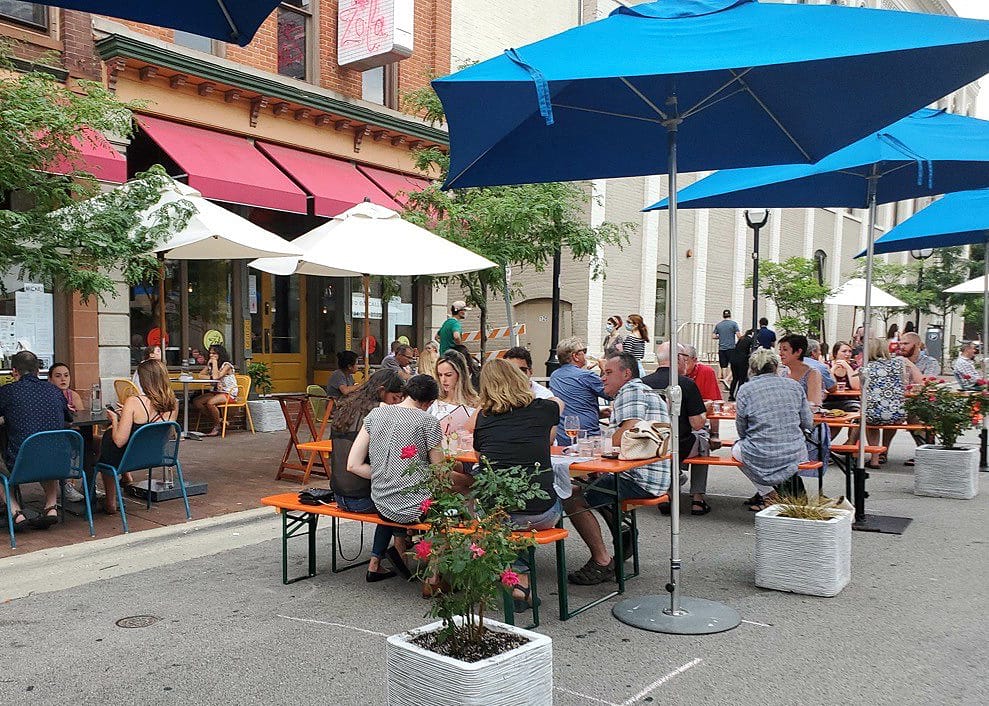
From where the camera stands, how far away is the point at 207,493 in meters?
8.61

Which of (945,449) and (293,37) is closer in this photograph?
(945,449)

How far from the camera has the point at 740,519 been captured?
26.0ft

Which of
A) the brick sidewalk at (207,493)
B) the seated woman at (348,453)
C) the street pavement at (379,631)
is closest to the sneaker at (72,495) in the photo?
the brick sidewalk at (207,493)

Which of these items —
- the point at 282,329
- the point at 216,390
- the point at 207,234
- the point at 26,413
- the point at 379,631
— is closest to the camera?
the point at 379,631

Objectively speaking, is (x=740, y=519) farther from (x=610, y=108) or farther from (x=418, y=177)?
(x=418, y=177)

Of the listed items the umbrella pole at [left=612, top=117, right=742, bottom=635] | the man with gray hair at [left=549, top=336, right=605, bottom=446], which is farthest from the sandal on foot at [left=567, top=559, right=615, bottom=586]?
the man with gray hair at [left=549, top=336, right=605, bottom=446]

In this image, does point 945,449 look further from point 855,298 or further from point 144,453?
point 855,298

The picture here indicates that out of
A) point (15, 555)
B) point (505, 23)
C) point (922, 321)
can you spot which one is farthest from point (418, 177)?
point (922, 321)

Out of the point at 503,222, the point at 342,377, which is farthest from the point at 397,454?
the point at 503,222

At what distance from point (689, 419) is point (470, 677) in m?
4.91

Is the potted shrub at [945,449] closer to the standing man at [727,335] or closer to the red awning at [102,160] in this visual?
the red awning at [102,160]

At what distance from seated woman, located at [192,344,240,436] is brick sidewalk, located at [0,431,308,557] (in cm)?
46

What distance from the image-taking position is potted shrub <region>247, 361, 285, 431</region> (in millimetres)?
13242

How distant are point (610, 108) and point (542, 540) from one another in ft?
8.75
